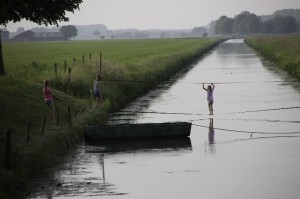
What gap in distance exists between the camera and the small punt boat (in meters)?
32.1

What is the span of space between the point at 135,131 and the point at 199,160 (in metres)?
5.57

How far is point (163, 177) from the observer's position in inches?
994

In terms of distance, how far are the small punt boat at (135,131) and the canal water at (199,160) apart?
48 centimetres

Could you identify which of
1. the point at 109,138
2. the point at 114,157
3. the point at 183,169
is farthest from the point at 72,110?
the point at 183,169

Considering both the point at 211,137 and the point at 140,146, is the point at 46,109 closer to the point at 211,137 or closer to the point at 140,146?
the point at 140,146

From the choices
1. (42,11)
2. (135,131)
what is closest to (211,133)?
(135,131)

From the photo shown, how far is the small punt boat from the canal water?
48cm

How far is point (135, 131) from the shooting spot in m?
32.5

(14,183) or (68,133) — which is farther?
(68,133)

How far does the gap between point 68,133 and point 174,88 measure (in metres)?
32.5

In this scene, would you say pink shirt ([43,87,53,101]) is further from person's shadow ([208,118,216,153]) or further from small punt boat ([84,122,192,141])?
person's shadow ([208,118,216,153])

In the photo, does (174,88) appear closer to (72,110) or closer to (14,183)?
→ (72,110)

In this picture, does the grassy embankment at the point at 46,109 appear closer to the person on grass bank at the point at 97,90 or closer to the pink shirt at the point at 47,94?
the person on grass bank at the point at 97,90

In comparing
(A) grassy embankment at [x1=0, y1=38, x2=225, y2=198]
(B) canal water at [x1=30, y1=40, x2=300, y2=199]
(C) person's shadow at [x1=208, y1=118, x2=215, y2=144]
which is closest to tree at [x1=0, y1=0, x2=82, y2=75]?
(A) grassy embankment at [x1=0, y1=38, x2=225, y2=198]
